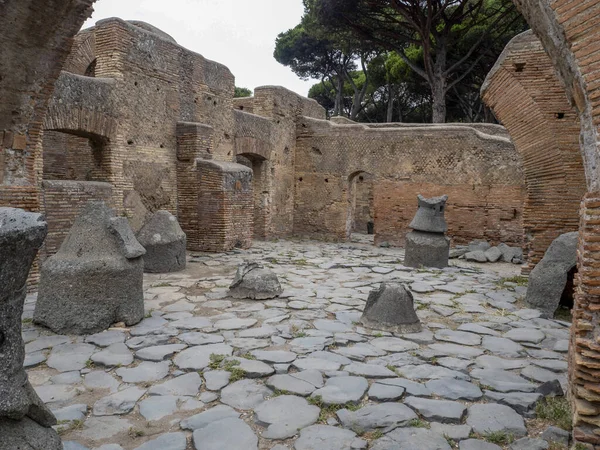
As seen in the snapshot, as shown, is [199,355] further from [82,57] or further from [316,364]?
[82,57]

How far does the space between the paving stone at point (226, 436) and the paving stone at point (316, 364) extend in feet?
3.32

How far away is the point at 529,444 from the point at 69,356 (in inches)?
140

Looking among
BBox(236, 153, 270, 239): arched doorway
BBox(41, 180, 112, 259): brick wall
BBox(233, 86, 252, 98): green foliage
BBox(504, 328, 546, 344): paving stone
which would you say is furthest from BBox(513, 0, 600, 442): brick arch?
BBox(233, 86, 252, 98): green foliage

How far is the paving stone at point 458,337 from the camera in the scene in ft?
15.4

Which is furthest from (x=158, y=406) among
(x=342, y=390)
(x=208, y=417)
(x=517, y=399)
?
(x=517, y=399)

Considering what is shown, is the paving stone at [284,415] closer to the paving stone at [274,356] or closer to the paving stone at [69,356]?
the paving stone at [274,356]

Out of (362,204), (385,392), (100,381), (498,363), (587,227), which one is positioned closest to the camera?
(587,227)

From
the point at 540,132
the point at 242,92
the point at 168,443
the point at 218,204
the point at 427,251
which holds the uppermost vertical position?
the point at 242,92

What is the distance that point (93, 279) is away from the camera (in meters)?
4.58

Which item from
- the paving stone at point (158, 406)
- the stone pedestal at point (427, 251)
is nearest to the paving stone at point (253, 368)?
the paving stone at point (158, 406)

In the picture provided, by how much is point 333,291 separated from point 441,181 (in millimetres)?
6731

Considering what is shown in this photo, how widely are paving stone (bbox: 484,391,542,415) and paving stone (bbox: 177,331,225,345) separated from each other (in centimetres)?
245

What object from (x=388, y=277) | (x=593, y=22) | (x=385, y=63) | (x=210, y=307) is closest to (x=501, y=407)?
(x=593, y=22)

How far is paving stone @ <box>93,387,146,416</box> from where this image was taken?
10.1 ft
